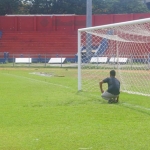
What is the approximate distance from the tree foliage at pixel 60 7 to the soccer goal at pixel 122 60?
46.0 meters

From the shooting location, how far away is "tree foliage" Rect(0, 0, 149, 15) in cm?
7024

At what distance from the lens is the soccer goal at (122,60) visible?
17.9 m

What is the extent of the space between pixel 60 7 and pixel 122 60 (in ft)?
168

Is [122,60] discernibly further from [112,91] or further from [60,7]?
[60,7]

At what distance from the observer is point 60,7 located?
234ft

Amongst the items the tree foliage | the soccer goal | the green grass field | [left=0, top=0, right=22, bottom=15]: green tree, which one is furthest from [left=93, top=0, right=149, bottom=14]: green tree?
the green grass field

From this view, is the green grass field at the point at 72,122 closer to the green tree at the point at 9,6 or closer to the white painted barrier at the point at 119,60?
the white painted barrier at the point at 119,60

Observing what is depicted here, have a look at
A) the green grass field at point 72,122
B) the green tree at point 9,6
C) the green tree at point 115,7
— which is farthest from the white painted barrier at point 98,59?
the green tree at point 115,7

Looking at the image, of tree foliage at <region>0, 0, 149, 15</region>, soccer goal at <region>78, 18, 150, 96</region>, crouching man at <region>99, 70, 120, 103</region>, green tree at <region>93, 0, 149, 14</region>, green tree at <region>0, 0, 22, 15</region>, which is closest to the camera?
crouching man at <region>99, 70, 120, 103</region>

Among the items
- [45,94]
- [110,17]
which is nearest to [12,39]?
[110,17]

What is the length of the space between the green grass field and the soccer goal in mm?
2309

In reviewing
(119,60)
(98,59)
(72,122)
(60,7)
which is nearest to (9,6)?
(60,7)

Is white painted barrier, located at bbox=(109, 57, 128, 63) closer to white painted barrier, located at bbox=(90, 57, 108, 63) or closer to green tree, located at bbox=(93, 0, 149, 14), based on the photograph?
white painted barrier, located at bbox=(90, 57, 108, 63)

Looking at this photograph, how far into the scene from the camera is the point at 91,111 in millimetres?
12562
